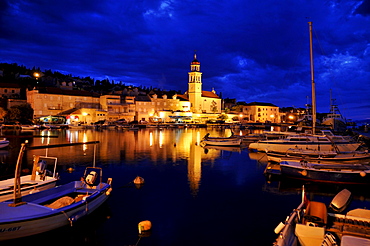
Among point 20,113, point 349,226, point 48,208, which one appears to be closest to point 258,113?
point 20,113

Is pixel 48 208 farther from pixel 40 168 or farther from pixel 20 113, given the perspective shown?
pixel 20 113

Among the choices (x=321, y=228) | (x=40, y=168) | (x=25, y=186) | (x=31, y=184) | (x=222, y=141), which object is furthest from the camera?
(x=222, y=141)

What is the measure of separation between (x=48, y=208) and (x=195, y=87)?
4265 inches

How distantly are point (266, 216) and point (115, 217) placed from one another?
674cm

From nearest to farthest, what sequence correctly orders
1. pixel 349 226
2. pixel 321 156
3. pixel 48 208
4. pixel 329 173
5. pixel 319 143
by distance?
pixel 349 226 < pixel 48 208 < pixel 329 173 < pixel 321 156 < pixel 319 143

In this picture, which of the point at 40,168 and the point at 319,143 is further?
the point at 319,143

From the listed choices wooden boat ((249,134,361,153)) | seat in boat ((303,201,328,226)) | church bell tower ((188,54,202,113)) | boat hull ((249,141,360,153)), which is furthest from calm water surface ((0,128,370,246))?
church bell tower ((188,54,202,113))

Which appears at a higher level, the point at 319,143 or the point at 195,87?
the point at 195,87

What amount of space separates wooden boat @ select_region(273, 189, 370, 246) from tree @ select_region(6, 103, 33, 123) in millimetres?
88953

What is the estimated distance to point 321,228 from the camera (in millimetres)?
7645

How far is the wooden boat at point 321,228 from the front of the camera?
7.18m

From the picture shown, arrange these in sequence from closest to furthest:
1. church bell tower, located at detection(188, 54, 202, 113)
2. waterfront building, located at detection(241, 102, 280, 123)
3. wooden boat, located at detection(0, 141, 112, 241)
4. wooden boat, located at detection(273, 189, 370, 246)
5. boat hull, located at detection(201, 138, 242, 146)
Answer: wooden boat, located at detection(273, 189, 370, 246)
wooden boat, located at detection(0, 141, 112, 241)
boat hull, located at detection(201, 138, 242, 146)
church bell tower, located at detection(188, 54, 202, 113)
waterfront building, located at detection(241, 102, 280, 123)

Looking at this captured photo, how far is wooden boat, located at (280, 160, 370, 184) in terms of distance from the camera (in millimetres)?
16234

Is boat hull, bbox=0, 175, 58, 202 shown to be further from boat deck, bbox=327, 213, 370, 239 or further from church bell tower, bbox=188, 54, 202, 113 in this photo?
church bell tower, bbox=188, 54, 202, 113
